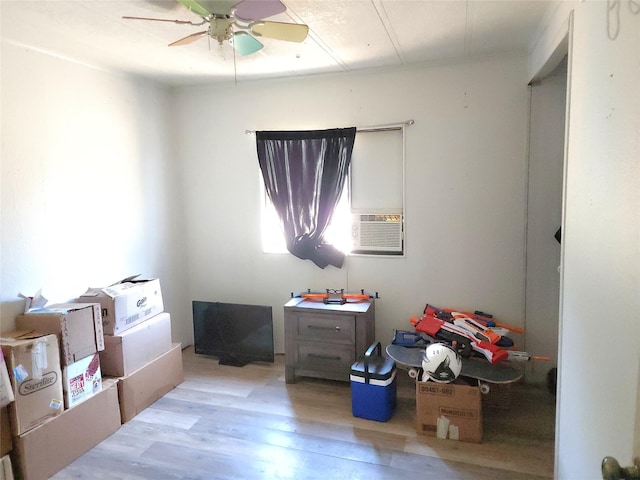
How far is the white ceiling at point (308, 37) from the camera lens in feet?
6.93

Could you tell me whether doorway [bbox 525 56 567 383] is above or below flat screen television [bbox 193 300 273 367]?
above

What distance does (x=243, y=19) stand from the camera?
1962 mm

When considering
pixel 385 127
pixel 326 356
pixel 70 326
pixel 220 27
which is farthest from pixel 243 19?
pixel 326 356

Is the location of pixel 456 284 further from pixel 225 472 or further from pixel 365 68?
pixel 225 472

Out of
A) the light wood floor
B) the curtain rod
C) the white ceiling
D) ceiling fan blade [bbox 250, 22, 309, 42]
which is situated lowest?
the light wood floor

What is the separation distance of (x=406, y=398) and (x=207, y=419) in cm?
140

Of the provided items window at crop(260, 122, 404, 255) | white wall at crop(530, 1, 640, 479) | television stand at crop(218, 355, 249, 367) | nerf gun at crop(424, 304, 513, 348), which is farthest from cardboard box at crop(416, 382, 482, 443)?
television stand at crop(218, 355, 249, 367)

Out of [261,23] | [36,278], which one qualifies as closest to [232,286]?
[36,278]

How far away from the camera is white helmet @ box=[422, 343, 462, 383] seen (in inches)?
97.3

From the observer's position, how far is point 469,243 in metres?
3.17

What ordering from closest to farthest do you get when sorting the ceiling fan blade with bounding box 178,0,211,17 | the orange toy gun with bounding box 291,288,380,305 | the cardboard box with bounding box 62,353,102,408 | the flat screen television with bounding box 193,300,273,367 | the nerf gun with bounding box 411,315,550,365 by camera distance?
the ceiling fan blade with bounding box 178,0,211,17 → the cardboard box with bounding box 62,353,102,408 → the nerf gun with bounding box 411,315,550,365 → the orange toy gun with bounding box 291,288,380,305 → the flat screen television with bounding box 193,300,273,367

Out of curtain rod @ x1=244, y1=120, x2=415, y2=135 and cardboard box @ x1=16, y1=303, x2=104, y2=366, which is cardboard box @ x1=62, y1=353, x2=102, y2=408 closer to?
cardboard box @ x1=16, y1=303, x2=104, y2=366

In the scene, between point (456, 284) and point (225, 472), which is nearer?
point (225, 472)

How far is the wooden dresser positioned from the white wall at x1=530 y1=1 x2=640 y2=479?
4.66ft
